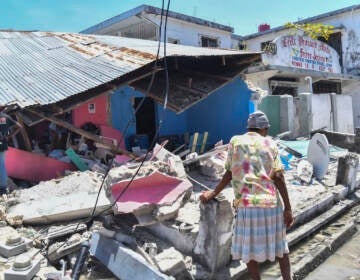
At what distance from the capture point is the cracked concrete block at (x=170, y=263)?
3.58 metres

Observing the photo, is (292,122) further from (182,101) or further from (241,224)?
(241,224)

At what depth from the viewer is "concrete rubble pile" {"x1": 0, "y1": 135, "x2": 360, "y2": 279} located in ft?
12.2

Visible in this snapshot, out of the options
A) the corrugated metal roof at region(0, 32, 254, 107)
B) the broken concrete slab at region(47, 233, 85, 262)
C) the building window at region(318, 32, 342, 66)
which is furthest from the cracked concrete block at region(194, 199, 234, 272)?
the building window at region(318, 32, 342, 66)

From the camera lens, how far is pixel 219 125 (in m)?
10.9

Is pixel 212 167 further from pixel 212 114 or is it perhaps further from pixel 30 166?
pixel 212 114

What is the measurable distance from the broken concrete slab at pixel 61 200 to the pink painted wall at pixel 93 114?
8.96ft

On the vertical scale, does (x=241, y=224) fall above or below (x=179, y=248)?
above

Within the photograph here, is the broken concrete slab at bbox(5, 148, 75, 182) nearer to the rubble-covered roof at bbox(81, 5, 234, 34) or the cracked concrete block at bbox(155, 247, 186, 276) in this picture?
the cracked concrete block at bbox(155, 247, 186, 276)

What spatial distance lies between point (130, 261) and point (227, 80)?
6.94 m

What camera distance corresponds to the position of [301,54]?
1516 centimetres

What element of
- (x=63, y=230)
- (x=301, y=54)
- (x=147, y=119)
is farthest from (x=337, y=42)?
(x=63, y=230)

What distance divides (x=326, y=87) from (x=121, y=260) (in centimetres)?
1753

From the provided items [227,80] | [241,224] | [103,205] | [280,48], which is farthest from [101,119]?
[280,48]

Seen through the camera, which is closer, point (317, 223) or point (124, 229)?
point (124, 229)
